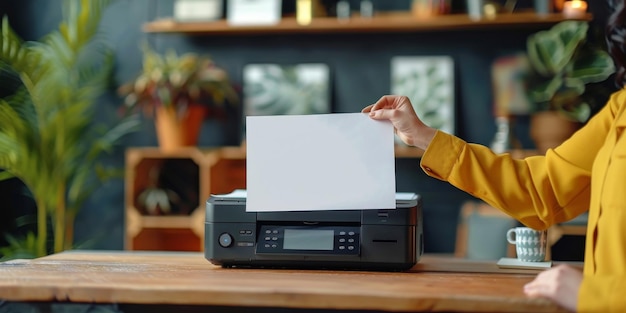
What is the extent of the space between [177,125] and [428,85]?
1.32 metres

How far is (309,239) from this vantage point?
1.89 meters

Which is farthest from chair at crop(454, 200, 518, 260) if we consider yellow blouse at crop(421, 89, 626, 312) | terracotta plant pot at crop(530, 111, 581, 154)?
yellow blouse at crop(421, 89, 626, 312)

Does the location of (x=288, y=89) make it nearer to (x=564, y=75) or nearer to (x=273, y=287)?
(x=564, y=75)

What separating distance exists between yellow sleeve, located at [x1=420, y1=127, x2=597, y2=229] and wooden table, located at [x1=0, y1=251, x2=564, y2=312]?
0.17m

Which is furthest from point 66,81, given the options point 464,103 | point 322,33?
point 464,103

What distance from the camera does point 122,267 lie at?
187 centimetres

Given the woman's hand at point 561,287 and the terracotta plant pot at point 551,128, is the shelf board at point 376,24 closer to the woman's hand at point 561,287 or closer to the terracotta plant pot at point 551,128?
the terracotta plant pot at point 551,128

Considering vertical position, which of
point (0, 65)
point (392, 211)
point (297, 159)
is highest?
point (0, 65)

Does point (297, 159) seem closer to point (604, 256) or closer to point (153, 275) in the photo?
point (153, 275)

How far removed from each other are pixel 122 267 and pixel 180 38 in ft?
9.47

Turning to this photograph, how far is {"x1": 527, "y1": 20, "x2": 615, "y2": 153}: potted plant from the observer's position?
12.9 feet

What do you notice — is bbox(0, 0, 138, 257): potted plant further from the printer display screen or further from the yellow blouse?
the yellow blouse

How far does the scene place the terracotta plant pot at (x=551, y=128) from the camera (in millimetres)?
4016

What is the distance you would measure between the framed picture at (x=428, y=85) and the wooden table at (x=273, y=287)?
2.43 m
